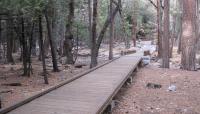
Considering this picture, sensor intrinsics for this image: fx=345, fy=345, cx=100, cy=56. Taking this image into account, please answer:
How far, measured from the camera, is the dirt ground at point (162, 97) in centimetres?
894

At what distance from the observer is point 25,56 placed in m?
15.4

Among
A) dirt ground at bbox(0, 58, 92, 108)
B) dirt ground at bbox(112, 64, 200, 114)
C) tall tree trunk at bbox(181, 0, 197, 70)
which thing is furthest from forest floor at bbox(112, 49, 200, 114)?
dirt ground at bbox(0, 58, 92, 108)

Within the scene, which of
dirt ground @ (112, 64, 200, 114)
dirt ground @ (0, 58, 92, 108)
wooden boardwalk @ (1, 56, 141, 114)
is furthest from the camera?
dirt ground @ (0, 58, 92, 108)

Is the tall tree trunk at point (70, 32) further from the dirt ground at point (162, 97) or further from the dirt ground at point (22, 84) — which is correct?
the dirt ground at point (162, 97)

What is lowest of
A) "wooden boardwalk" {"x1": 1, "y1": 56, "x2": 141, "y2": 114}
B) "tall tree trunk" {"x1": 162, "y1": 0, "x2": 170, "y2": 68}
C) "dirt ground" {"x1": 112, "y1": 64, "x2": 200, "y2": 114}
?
"dirt ground" {"x1": 112, "y1": 64, "x2": 200, "y2": 114}

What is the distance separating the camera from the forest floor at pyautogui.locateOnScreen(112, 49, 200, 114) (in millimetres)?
8945

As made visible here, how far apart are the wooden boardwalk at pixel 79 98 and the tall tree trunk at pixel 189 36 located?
5.87 meters

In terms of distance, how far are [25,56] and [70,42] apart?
6529mm

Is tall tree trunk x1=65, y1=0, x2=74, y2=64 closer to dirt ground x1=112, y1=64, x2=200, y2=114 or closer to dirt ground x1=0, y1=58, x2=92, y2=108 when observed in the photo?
dirt ground x1=0, y1=58, x2=92, y2=108

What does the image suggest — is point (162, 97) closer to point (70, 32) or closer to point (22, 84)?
point (22, 84)

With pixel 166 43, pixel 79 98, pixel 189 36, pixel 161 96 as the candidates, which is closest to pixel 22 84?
pixel 161 96

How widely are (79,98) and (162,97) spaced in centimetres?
333

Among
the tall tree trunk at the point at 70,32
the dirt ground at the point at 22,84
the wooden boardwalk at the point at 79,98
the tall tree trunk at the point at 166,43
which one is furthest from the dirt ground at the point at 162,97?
the tall tree trunk at the point at 70,32

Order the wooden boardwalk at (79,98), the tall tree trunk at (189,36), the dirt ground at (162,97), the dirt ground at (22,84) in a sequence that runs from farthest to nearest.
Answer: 1. the tall tree trunk at (189,36)
2. the dirt ground at (22,84)
3. the dirt ground at (162,97)
4. the wooden boardwalk at (79,98)
